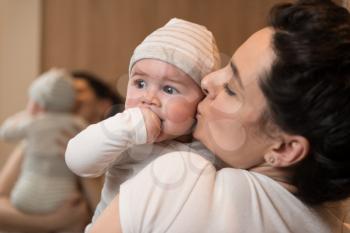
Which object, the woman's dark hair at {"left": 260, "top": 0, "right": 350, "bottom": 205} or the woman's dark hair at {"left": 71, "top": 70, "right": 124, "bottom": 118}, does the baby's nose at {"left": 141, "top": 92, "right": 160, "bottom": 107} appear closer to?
the woman's dark hair at {"left": 260, "top": 0, "right": 350, "bottom": 205}

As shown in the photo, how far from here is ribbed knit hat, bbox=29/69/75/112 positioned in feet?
4.66

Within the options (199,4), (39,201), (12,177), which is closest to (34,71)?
(12,177)

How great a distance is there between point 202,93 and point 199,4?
36cm

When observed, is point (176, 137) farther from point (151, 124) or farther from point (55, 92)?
point (55, 92)

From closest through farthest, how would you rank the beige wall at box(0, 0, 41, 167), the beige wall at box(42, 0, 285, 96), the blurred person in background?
the beige wall at box(42, 0, 285, 96)
the blurred person in background
the beige wall at box(0, 0, 41, 167)

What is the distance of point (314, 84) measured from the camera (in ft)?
1.49

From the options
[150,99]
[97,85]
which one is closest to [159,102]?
[150,99]

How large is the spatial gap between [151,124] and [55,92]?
3.14ft

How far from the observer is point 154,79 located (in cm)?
58

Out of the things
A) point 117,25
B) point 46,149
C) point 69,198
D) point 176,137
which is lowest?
point 69,198

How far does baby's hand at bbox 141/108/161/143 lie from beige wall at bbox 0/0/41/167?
1.20 meters

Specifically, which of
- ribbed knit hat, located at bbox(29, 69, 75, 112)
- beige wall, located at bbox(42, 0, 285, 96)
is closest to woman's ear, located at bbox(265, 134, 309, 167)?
beige wall, located at bbox(42, 0, 285, 96)

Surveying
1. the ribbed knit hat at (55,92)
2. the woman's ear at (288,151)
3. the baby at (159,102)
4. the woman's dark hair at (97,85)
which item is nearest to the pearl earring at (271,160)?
the woman's ear at (288,151)

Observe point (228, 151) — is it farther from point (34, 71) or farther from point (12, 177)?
point (34, 71)
